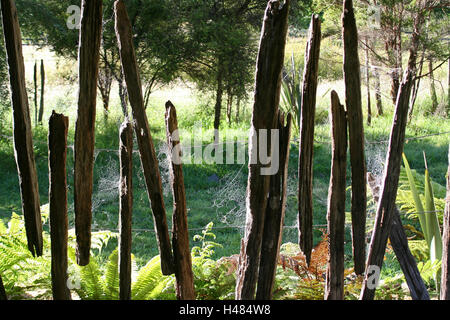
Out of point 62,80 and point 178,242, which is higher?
point 62,80

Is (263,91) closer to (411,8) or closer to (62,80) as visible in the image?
(411,8)

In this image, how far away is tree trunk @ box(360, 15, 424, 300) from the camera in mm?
1149

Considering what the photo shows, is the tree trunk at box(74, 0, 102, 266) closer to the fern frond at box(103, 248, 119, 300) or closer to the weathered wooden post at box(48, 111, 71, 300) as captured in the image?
the weathered wooden post at box(48, 111, 71, 300)

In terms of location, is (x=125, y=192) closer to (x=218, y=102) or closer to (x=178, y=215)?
(x=178, y=215)

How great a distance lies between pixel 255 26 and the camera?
509 cm

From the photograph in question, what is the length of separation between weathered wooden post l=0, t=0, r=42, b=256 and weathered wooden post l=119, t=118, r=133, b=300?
0.20 meters

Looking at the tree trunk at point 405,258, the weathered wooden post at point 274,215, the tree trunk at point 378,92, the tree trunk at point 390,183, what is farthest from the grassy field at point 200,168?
the weathered wooden post at point 274,215

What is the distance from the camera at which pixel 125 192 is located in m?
1.17

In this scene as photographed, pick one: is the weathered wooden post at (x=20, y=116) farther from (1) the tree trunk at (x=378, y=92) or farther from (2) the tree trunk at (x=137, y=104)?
(1) the tree trunk at (x=378, y=92)

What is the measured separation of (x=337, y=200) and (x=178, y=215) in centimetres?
35

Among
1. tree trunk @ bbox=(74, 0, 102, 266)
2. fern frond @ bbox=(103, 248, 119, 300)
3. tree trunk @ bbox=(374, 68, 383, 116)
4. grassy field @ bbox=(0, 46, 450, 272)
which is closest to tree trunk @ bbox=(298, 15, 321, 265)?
tree trunk @ bbox=(74, 0, 102, 266)
